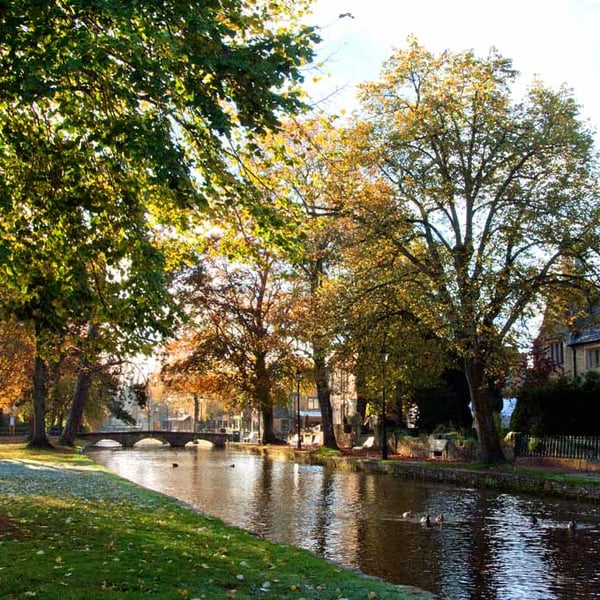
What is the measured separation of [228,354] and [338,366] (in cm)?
1886

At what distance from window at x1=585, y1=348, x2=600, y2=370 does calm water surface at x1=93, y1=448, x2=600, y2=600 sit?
62.5 feet

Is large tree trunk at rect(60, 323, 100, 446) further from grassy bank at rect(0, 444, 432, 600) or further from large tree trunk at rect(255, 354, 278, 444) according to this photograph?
grassy bank at rect(0, 444, 432, 600)

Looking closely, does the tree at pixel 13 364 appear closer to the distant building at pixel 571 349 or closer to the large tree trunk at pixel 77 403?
the large tree trunk at pixel 77 403

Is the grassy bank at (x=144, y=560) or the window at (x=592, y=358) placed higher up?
the window at (x=592, y=358)

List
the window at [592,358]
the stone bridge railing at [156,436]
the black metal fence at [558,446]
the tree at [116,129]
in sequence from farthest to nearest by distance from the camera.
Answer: the stone bridge railing at [156,436] → the window at [592,358] → the black metal fence at [558,446] → the tree at [116,129]

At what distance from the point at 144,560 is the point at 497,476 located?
61.8 ft

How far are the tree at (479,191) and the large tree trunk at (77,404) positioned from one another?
24.7m

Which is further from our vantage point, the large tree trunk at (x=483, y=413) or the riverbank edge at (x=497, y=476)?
the large tree trunk at (x=483, y=413)

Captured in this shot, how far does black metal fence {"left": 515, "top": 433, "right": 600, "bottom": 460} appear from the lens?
27.7 m

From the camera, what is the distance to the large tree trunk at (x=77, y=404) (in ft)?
152

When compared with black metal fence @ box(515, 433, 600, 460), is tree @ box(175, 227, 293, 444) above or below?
above

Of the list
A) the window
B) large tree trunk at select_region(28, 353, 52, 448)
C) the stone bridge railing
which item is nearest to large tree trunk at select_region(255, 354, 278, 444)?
large tree trunk at select_region(28, 353, 52, 448)

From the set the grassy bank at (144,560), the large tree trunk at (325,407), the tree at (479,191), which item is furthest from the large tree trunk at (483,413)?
the grassy bank at (144,560)

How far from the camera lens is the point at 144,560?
30.8ft
